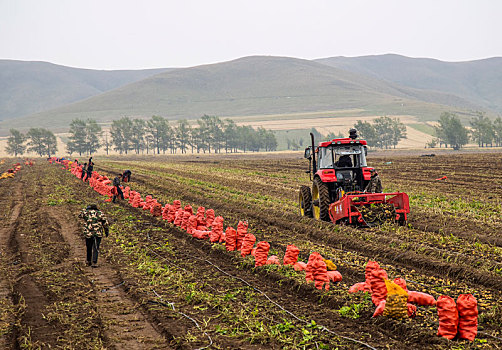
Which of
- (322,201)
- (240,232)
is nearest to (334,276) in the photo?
(240,232)

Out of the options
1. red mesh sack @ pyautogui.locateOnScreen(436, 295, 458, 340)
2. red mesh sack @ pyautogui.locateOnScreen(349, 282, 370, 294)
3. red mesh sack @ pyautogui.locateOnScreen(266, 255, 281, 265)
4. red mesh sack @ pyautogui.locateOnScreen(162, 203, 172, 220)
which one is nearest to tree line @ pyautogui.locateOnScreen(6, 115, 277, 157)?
red mesh sack @ pyautogui.locateOnScreen(162, 203, 172, 220)

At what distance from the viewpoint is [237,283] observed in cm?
998

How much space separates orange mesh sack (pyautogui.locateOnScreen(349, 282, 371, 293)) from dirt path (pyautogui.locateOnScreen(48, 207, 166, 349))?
11.0 ft

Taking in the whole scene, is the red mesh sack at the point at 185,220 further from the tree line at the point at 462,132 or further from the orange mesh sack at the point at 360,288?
the tree line at the point at 462,132

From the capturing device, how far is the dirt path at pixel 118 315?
7.39m

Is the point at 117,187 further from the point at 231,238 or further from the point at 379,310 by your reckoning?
the point at 379,310

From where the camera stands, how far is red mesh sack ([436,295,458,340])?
6828mm

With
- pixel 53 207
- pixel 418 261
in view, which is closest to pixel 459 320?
pixel 418 261

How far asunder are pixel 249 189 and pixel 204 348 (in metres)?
20.2

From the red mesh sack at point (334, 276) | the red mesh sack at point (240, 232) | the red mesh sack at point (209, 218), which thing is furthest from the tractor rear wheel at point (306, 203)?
the red mesh sack at point (334, 276)

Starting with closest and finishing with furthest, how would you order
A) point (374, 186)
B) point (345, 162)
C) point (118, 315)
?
point (118, 315), point (374, 186), point (345, 162)

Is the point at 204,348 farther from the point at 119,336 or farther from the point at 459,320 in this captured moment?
the point at 459,320

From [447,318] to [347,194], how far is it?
27.3ft

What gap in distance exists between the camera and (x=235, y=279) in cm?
1027
